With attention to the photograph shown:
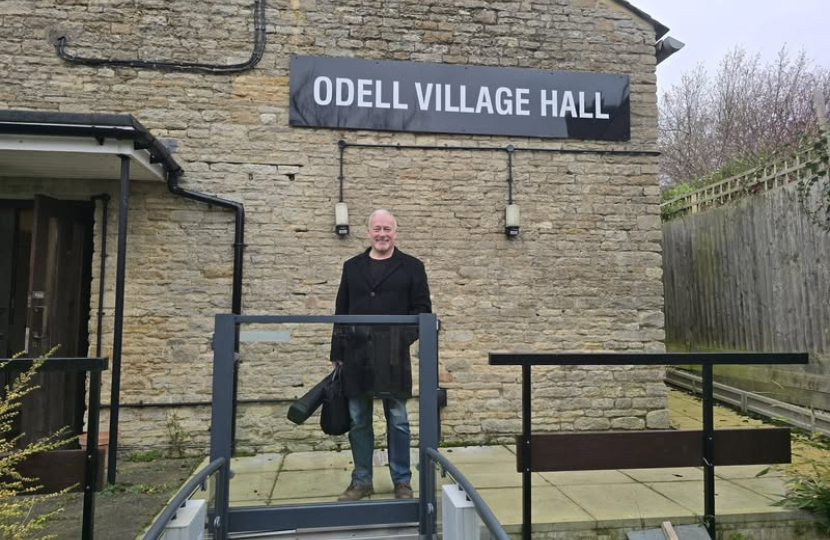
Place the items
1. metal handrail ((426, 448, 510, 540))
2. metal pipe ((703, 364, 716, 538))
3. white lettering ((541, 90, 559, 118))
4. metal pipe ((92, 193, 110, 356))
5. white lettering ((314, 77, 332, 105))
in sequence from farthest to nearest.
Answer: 1. white lettering ((541, 90, 559, 118))
2. white lettering ((314, 77, 332, 105))
3. metal pipe ((92, 193, 110, 356))
4. metal pipe ((703, 364, 716, 538))
5. metal handrail ((426, 448, 510, 540))

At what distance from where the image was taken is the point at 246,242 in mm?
5055

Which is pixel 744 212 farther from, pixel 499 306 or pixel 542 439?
pixel 542 439

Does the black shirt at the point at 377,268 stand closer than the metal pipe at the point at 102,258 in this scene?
Yes

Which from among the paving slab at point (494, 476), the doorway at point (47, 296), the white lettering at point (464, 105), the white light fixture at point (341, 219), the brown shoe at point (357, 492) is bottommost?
the paving slab at point (494, 476)

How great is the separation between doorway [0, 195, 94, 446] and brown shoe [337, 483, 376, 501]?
300 cm

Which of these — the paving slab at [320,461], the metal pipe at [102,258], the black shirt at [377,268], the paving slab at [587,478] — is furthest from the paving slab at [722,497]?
the metal pipe at [102,258]

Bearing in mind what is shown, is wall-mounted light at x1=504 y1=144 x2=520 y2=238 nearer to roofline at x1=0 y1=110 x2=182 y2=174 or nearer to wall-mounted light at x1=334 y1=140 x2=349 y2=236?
wall-mounted light at x1=334 y1=140 x2=349 y2=236

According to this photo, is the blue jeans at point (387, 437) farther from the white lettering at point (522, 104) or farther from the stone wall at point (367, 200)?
the white lettering at point (522, 104)

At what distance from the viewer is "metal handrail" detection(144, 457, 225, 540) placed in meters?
1.47

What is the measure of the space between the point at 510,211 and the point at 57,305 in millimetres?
4021

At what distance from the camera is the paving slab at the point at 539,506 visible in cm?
325

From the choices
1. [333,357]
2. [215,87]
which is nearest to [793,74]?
[215,87]

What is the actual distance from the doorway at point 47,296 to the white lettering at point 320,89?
2.27 meters

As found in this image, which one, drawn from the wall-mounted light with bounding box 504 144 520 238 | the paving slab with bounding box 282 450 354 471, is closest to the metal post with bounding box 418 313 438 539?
the paving slab with bounding box 282 450 354 471
